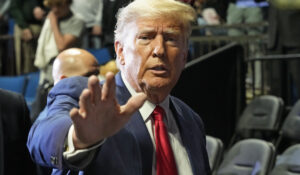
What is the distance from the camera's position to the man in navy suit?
1855 millimetres

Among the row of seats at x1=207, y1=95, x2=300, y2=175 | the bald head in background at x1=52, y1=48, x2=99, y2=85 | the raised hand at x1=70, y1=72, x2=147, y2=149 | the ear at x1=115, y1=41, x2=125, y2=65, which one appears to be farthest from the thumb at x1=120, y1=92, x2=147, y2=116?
the row of seats at x1=207, y1=95, x2=300, y2=175

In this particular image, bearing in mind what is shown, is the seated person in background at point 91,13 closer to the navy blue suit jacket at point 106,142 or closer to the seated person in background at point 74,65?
the seated person in background at point 74,65

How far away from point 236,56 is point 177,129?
500 centimetres

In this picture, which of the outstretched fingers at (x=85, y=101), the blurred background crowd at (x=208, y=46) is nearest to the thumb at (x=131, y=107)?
the outstretched fingers at (x=85, y=101)

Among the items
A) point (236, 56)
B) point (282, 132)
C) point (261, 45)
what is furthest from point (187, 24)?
point (261, 45)

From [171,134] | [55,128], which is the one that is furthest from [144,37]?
[55,128]

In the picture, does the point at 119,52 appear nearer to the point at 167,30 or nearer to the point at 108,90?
the point at 167,30

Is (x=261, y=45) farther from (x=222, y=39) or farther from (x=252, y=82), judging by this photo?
(x=252, y=82)

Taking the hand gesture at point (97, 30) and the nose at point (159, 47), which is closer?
the nose at point (159, 47)

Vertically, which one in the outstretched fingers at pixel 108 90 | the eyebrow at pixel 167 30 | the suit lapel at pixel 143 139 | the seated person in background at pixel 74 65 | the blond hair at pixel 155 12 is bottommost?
the seated person in background at pixel 74 65

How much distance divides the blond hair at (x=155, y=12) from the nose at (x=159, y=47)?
68 mm

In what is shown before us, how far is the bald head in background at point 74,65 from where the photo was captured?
4.02 metres

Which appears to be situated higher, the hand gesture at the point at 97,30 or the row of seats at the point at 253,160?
the hand gesture at the point at 97,30

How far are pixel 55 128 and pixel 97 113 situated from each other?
0.67 ft
